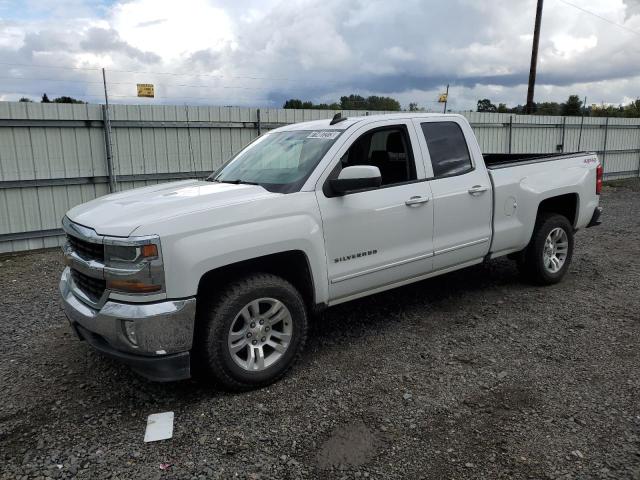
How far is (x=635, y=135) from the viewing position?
1986 centimetres

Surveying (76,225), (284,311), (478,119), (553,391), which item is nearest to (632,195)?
(478,119)

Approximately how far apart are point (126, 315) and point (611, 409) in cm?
311

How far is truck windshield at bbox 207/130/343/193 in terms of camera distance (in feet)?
13.0

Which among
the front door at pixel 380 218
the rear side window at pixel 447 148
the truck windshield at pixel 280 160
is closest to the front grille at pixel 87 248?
the truck windshield at pixel 280 160

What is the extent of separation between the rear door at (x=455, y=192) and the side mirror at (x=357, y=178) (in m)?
0.97

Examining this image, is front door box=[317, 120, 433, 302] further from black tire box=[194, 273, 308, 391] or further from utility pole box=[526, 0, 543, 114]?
utility pole box=[526, 0, 543, 114]

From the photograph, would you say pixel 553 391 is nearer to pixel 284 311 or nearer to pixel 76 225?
pixel 284 311

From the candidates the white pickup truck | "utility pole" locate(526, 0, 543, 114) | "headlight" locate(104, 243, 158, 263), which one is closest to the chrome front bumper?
the white pickup truck

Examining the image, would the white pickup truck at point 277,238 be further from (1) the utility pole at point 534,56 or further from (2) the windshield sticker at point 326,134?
(1) the utility pole at point 534,56

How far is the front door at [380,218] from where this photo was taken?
395cm

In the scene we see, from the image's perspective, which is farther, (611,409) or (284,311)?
(284,311)

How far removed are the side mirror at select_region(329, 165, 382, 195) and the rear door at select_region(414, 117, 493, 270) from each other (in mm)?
966

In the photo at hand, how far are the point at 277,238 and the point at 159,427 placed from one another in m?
1.42

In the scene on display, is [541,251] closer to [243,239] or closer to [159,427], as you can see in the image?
[243,239]
